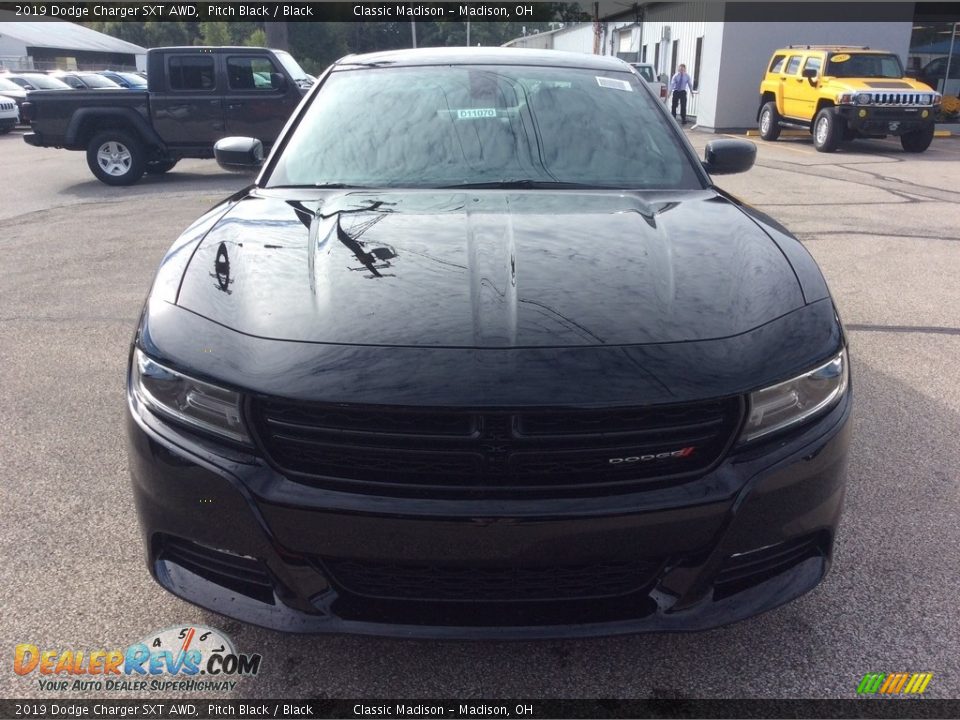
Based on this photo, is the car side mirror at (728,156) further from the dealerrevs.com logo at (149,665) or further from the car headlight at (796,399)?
the dealerrevs.com logo at (149,665)

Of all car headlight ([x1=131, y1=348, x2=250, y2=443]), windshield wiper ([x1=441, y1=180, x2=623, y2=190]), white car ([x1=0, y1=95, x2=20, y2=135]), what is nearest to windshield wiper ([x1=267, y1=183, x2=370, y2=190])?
windshield wiper ([x1=441, y1=180, x2=623, y2=190])

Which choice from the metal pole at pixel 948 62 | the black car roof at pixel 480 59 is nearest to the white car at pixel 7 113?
the black car roof at pixel 480 59

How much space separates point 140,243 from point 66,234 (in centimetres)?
119

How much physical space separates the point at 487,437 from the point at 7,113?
26740mm

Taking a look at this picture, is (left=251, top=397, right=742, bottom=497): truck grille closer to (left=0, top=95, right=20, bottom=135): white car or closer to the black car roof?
the black car roof

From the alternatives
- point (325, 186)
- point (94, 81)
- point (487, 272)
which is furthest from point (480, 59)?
point (94, 81)

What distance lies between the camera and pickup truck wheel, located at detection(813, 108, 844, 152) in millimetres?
15734

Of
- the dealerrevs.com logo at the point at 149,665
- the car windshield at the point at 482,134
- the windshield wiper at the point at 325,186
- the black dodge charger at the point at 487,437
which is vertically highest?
the car windshield at the point at 482,134

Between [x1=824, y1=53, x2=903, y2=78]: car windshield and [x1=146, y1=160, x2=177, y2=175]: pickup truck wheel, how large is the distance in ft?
41.1

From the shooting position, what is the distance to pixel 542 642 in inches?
73.1

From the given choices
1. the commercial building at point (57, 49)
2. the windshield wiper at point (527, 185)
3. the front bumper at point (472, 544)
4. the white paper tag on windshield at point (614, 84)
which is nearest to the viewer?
the front bumper at point (472, 544)

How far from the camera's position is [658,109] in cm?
347

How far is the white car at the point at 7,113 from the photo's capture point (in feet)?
77.1

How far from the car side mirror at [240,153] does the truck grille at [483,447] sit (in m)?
2.25
